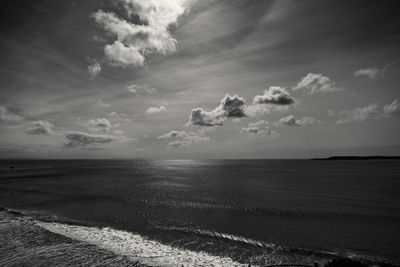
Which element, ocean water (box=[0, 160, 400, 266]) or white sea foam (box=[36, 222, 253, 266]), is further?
ocean water (box=[0, 160, 400, 266])

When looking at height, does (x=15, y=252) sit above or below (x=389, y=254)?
above

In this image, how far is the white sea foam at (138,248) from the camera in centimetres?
1736

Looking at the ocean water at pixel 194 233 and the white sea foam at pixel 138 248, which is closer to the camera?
the white sea foam at pixel 138 248

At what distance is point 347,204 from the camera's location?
137ft

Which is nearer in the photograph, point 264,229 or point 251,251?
point 251,251

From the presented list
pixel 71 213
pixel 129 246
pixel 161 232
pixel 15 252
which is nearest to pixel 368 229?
pixel 161 232

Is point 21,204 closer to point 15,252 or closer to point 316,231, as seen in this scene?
point 15,252

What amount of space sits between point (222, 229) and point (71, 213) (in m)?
23.2

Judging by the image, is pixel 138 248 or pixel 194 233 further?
pixel 194 233

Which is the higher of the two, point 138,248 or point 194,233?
point 138,248

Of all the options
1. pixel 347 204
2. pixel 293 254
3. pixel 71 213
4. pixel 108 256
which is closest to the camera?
pixel 108 256

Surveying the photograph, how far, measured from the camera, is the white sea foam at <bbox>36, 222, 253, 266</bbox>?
17359 mm

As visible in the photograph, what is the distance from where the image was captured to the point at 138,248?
64.8ft

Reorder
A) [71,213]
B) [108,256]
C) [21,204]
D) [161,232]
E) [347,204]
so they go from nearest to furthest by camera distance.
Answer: [108,256]
[161,232]
[71,213]
[21,204]
[347,204]
